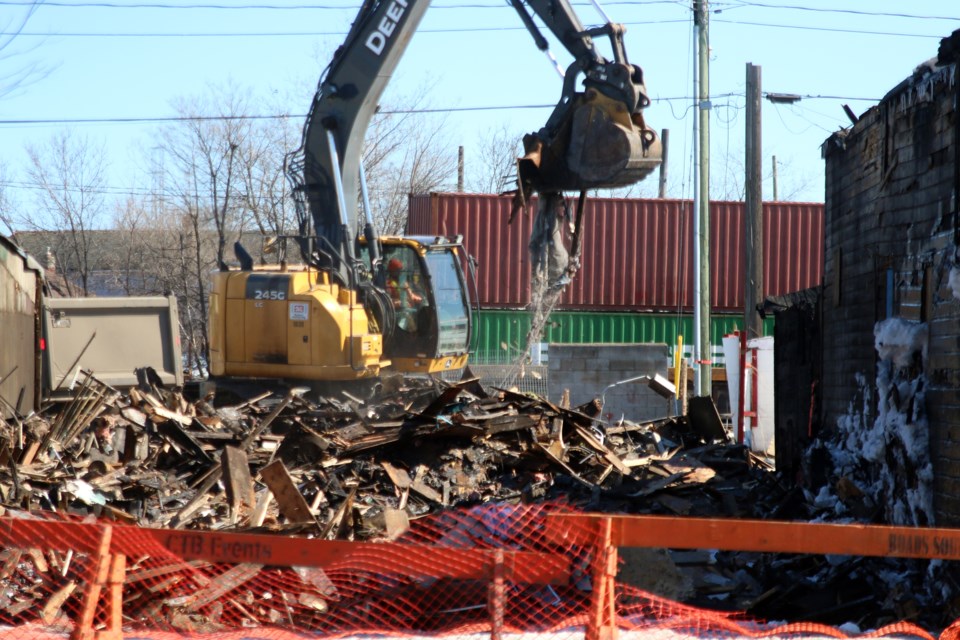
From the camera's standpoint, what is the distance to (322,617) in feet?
20.5

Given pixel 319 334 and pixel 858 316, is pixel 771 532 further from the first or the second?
pixel 319 334

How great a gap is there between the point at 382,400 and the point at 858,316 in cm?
818

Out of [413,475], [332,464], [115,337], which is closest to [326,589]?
[413,475]

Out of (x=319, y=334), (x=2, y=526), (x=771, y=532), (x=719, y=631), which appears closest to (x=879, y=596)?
(x=719, y=631)

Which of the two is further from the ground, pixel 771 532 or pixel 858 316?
pixel 858 316

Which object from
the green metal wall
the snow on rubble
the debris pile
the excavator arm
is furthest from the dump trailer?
the green metal wall

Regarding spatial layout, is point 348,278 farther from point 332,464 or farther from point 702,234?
point 702,234

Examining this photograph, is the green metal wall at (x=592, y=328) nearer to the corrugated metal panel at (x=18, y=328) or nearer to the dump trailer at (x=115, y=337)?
the dump trailer at (x=115, y=337)

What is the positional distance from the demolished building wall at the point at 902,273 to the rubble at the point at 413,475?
852mm

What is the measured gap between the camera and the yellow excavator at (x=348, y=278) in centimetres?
1422

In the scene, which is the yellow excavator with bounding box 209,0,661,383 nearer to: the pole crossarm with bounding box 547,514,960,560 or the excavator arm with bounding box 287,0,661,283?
the excavator arm with bounding box 287,0,661,283

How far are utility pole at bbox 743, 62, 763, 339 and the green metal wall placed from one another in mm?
7759

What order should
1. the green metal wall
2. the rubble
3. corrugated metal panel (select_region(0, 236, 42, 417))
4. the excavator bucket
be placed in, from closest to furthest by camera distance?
the rubble < the excavator bucket < corrugated metal panel (select_region(0, 236, 42, 417)) < the green metal wall

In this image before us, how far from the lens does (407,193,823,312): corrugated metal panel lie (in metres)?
27.2
